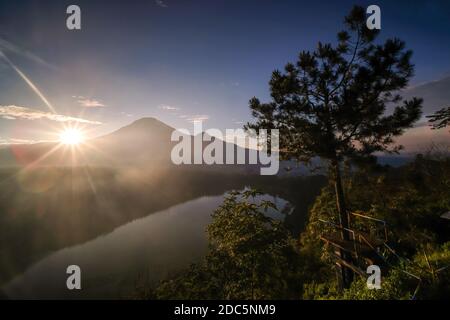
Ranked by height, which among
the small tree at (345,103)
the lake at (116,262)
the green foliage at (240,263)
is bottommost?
the lake at (116,262)

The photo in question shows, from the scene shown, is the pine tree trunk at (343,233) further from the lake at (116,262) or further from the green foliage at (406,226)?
the lake at (116,262)

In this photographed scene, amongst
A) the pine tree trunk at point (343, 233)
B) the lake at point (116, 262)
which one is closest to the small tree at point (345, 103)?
the pine tree trunk at point (343, 233)

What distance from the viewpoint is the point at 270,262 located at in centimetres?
716

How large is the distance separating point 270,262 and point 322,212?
13.4m

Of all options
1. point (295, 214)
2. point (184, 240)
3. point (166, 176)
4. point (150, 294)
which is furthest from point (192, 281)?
point (166, 176)

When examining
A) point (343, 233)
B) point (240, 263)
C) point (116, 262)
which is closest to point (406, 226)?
point (343, 233)

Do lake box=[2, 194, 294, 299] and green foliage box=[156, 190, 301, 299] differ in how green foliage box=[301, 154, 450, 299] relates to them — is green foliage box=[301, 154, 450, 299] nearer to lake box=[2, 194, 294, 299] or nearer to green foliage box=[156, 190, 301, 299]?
green foliage box=[156, 190, 301, 299]

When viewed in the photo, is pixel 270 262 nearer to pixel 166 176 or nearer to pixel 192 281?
pixel 192 281

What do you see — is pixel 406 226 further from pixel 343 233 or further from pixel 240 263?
pixel 240 263

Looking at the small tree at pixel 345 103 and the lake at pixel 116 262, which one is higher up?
the small tree at pixel 345 103

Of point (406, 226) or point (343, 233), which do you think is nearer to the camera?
point (343, 233)

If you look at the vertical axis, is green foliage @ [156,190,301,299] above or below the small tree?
below

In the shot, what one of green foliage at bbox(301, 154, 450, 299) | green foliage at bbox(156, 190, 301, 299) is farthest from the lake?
green foliage at bbox(156, 190, 301, 299)

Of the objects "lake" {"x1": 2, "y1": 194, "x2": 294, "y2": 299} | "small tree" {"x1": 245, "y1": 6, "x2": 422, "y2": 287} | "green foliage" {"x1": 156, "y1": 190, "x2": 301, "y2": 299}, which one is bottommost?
"lake" {"x1": 2, "y1": 194, "x2": 294, "y2": 299}
